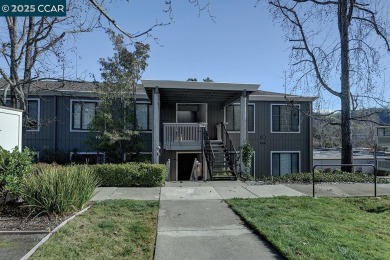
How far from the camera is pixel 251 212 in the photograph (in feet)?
20.6

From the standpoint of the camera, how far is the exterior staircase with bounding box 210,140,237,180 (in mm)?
12312

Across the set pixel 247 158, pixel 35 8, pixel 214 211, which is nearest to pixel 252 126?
pixel 247 158

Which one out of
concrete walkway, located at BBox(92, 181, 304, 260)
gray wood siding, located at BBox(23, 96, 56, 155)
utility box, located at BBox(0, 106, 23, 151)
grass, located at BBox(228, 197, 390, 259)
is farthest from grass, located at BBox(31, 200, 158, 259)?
gray wood siding, located at BBox(23, 96, 56, 155)

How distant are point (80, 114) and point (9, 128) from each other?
30.7ft

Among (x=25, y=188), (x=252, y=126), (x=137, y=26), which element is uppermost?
(x=137, y=26)

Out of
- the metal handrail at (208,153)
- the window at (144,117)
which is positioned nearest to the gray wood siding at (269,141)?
the metal handrail at (208,153)

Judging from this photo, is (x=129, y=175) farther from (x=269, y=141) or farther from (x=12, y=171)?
(x=269, y=141)

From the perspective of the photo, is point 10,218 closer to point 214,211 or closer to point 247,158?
point 214,211

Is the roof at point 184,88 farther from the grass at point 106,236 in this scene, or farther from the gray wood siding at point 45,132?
the grass at point 106,236

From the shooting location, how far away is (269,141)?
722 inches

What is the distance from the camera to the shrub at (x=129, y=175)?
10055mm

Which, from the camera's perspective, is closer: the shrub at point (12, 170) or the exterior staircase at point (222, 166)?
the shrub at point (12, 170)

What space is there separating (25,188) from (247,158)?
28.6ft

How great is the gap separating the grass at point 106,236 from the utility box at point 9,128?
286cm
